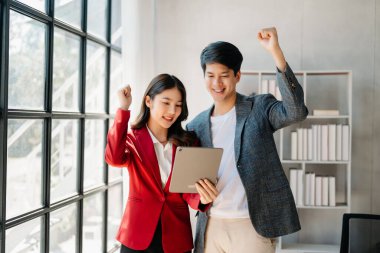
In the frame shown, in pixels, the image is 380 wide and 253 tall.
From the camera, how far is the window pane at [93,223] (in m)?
2.73

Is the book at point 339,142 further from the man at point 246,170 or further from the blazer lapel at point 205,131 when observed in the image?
the blazer lapel at point 205,131

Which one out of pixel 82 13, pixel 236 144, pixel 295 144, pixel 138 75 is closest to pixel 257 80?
pixel 295 144

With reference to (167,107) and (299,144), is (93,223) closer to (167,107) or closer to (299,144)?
(167,107)

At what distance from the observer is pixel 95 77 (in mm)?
2867

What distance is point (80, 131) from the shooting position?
2.55 meters

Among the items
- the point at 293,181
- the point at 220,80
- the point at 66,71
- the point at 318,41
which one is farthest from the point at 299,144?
the point at 66,71

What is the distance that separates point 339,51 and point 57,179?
2.59 meters

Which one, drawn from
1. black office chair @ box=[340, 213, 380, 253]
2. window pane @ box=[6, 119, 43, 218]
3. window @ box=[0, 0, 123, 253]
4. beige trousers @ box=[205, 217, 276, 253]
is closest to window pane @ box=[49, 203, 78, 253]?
window @ box=[0, 0, 123, 253]

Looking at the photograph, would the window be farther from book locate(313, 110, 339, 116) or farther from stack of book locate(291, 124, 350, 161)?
book locate(313, 110, 339, 116)

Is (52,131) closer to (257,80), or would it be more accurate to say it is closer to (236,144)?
(236,144)

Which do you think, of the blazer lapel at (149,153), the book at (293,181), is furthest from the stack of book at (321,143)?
the blazer lapel at (149,153)

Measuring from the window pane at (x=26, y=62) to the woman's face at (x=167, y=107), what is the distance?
704 mm

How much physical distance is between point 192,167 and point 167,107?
0.95 feet

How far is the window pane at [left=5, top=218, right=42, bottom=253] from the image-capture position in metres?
→ 1.85
